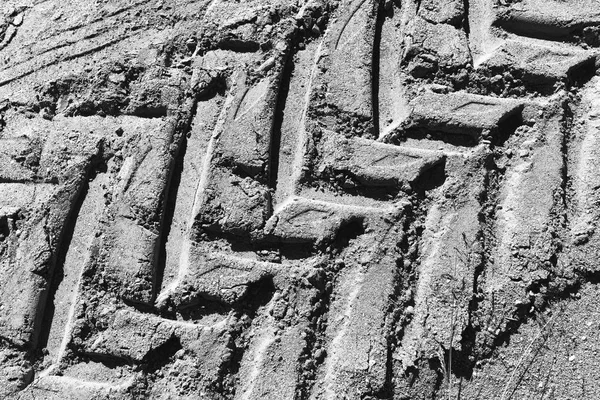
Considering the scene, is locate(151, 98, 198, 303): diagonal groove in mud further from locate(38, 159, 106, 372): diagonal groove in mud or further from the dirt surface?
locate(38, 159, 106, 372): diagonal groove in mud

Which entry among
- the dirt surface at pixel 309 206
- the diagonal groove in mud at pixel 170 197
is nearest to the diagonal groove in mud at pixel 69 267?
the dirt surface at pixel 309 206

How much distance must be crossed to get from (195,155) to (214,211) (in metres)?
0.18

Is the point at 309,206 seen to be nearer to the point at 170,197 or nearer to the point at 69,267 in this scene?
the point at 170,197

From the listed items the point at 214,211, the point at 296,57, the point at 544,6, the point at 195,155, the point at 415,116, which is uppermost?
the point at 544,6

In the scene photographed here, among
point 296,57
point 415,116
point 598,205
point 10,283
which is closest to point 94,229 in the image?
point 10,283

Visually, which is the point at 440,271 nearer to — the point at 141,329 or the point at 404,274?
the point at 404,274

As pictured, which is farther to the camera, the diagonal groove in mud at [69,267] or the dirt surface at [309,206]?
the diagonal groove in mud at [69,267]

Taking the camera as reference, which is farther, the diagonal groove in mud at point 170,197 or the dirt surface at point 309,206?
the diagonal groove in mud at point 170,197

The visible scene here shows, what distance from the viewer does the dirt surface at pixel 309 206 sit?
1493mm

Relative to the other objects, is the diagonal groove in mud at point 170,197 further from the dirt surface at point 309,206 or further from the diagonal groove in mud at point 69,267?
the diagonal groove in mud at point 69,267

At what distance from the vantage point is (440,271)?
1525 millimetres

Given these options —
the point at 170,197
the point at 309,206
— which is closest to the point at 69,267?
the point at 170,197

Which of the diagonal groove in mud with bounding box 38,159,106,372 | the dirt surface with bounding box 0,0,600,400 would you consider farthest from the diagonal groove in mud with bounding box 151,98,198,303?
the diagonal groove in mud with bounding box 38,159,106,372

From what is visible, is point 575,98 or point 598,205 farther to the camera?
point 575,98
